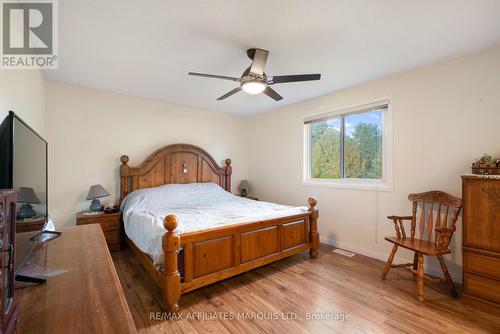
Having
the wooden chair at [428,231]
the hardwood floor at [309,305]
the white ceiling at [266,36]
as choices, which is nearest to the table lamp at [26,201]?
the hardwood floor at [309,305]

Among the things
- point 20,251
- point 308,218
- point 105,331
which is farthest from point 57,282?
point 308,218

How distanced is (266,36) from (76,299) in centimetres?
216

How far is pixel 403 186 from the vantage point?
272 centimetres

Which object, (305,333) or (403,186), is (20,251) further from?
(403,186)

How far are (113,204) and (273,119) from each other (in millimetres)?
3120

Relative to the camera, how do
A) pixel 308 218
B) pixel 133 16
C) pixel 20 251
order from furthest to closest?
1. pixel 308 218
2. pixel 133 16
3. pixel 20 251

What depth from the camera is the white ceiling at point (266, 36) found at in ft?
5.39

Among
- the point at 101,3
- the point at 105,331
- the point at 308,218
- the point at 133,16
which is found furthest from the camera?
the point at 308,218

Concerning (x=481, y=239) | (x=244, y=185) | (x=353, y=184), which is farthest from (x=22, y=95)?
(x=481, y=239)

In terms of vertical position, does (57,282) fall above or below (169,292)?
above

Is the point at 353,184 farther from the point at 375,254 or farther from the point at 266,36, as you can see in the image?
the point at 266,36

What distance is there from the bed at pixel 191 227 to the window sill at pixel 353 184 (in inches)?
24.9

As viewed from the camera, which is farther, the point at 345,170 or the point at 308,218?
the point at 345,170

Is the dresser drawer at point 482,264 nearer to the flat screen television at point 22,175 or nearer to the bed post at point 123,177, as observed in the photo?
the flat screen television at point 22,175
